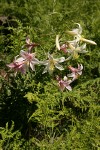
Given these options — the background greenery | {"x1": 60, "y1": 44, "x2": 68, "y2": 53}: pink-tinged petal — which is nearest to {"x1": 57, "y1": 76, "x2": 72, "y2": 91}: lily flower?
the background greenery

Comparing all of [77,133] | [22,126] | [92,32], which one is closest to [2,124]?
[22,126]

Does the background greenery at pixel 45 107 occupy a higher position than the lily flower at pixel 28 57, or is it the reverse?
the lily flower at pixel 28 57

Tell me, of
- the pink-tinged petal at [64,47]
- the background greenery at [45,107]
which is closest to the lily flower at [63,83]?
the background greenery at [45,107]

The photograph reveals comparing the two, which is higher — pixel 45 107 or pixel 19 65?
pixel 19 65

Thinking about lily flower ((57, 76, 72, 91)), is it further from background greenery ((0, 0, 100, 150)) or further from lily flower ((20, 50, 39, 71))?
lily flower ((20, 50, 39, 71))

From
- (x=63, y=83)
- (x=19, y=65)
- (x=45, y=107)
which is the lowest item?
(x=45, y=107)

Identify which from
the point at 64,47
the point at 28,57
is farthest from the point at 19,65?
→ the point at 64,47

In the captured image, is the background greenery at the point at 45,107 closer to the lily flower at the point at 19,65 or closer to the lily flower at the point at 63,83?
the lily flower at the point at 63,83

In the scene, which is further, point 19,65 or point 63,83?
point 63,83

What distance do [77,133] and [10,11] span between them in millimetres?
2255

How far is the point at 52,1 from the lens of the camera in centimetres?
450

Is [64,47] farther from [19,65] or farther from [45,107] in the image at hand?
[45,107]

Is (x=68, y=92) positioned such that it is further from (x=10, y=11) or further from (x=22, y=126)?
(x=10, y=11)

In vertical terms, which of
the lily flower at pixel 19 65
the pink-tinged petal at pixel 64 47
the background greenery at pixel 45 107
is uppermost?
the pink-tinged petal at pixel 64 47
